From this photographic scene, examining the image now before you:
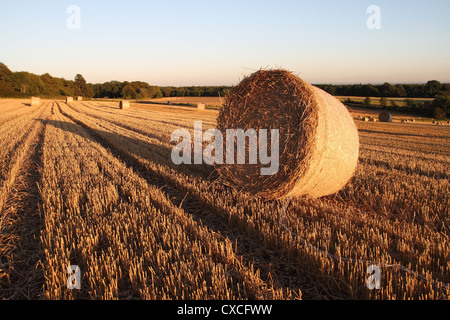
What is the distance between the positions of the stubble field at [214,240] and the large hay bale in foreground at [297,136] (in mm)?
297

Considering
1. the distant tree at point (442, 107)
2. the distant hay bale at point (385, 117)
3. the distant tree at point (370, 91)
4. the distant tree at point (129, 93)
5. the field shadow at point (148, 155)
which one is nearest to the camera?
the field shadow at point (148, 155)

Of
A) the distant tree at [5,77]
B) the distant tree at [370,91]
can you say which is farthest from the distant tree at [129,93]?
the distant tree at [370,91]

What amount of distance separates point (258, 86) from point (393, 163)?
471cm

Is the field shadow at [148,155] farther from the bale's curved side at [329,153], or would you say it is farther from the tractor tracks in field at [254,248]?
the bale's curved side at [329,153]

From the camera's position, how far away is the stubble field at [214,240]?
8.77ft

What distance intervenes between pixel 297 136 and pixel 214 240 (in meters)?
2.32

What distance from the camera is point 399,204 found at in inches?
185

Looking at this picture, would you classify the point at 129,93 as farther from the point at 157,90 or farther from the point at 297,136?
the point at 297,136

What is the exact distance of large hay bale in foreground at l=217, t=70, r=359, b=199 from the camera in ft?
15.2

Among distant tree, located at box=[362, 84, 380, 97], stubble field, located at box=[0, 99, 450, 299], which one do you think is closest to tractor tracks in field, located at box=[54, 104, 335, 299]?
stubble field, located at box=[0, 99, 450, 299]

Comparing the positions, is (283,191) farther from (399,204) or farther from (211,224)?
(399,204)

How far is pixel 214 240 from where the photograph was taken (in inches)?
133

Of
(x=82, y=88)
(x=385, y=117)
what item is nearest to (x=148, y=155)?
(x=385, y=117)

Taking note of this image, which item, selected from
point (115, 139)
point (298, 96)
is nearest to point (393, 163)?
point (298, 96)
